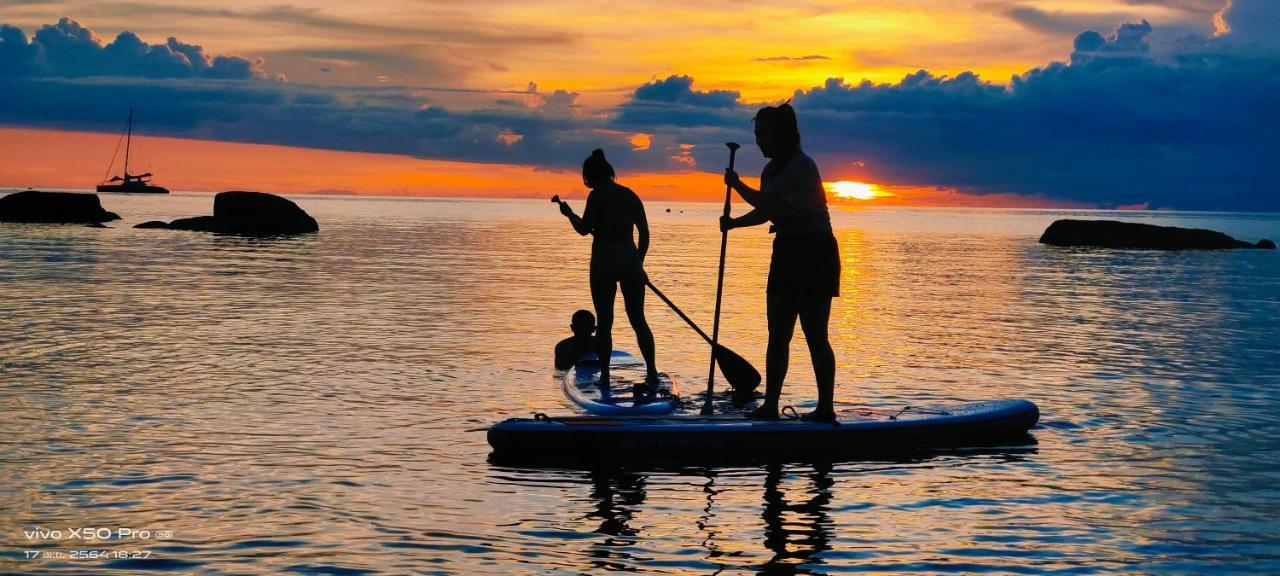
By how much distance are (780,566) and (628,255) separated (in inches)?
238

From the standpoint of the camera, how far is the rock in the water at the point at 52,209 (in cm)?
8719

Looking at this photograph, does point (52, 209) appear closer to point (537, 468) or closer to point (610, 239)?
point (610, 239)

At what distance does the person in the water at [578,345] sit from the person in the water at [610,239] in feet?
11.0

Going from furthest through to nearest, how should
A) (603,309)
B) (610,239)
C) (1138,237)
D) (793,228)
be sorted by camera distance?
(1138,237), (603,309), (610,239), (793,228)

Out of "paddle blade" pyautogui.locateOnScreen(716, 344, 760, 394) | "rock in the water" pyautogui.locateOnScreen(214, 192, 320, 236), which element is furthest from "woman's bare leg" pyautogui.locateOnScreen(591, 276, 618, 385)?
"rock in the water" pyautogui.locateOnScreen(214, 192, 320, 236)

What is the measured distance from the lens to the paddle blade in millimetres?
13492

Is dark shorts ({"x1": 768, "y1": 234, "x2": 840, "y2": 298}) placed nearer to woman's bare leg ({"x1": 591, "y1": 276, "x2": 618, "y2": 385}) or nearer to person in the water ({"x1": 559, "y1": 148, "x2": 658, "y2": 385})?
person in the water ({"x1": 559, "y1": 148, "x2": 658, "y2": 385})

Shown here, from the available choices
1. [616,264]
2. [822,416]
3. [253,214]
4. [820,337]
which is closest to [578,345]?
[616,264]

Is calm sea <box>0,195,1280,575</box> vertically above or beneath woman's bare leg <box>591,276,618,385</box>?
beneath

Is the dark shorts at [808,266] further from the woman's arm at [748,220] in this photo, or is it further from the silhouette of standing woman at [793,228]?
the woman's arm at [748,220]

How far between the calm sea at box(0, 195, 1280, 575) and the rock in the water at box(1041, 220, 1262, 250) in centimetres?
6393

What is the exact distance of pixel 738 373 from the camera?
44.5ft

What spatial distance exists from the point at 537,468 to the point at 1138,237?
3314 inches

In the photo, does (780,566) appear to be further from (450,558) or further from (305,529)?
(305,529)
